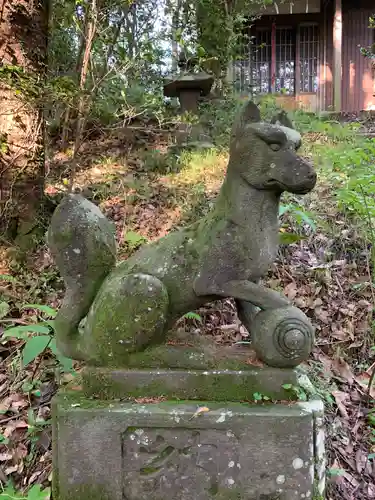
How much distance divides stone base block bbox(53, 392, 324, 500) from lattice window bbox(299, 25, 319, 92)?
12.7m

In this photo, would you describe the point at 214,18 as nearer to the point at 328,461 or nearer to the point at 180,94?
the point at 180,94

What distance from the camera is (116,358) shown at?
6.34 ft

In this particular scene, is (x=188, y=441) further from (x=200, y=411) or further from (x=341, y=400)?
(x=341, y=400)

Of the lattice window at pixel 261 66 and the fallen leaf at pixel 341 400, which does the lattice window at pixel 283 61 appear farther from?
the fallen leaf at pixel 341 400

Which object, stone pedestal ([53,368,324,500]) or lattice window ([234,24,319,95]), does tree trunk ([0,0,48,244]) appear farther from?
lattice window ([234,24,319,95])

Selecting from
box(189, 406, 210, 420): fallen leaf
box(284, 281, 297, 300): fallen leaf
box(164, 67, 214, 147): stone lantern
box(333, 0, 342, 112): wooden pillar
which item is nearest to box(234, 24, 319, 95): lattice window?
box(333, 0, 342, 112): wooden pillar

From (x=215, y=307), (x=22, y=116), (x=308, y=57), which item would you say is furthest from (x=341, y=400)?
(x=308, y=57)

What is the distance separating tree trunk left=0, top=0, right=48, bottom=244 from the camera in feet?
12.6

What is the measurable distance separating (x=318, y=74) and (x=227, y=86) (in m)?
4.21

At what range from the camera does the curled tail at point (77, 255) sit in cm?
192

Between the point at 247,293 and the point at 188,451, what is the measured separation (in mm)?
657

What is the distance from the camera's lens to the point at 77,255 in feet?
6.39

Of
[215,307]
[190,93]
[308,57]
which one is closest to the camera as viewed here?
[215,307]

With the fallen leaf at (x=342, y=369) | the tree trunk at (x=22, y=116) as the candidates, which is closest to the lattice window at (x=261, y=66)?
the tree trunk at (x=22, y=116)
